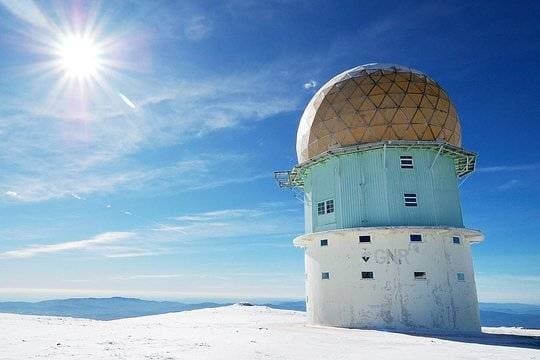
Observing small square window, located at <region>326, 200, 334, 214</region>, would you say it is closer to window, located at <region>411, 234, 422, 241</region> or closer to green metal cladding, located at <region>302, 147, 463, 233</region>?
green metal cladding, located at <region>302, 147, 463, 233</region>

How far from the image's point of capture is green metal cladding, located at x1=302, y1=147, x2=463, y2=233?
2006 centimetres

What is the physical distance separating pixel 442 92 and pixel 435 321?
1278 centimetres

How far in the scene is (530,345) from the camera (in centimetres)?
1350

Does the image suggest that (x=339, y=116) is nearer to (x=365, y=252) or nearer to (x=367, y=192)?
(x=367, y=192)

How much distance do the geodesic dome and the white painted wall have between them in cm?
514

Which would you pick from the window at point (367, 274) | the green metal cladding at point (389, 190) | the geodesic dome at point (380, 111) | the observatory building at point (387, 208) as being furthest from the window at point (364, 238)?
the geodesic dome at point (380, 111)

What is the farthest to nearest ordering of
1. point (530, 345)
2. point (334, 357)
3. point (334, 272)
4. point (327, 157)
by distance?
point (327, 157) < point (334, 272) < point (530, 345) < point (334, 357)

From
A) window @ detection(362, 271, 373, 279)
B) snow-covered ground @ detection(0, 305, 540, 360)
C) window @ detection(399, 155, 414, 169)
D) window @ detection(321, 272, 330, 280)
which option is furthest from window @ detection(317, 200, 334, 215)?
snow-covered ground @ detection(0, 305, 540, 360)

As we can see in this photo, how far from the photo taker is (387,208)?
19953mm

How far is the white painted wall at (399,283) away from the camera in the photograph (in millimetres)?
18609

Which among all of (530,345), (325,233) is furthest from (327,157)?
(530,345)

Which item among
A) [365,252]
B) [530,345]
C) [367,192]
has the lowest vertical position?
[530,345]

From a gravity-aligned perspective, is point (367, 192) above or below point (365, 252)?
above

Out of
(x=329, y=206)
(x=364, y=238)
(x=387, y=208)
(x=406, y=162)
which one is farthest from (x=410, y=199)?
(x=329, y=206)
